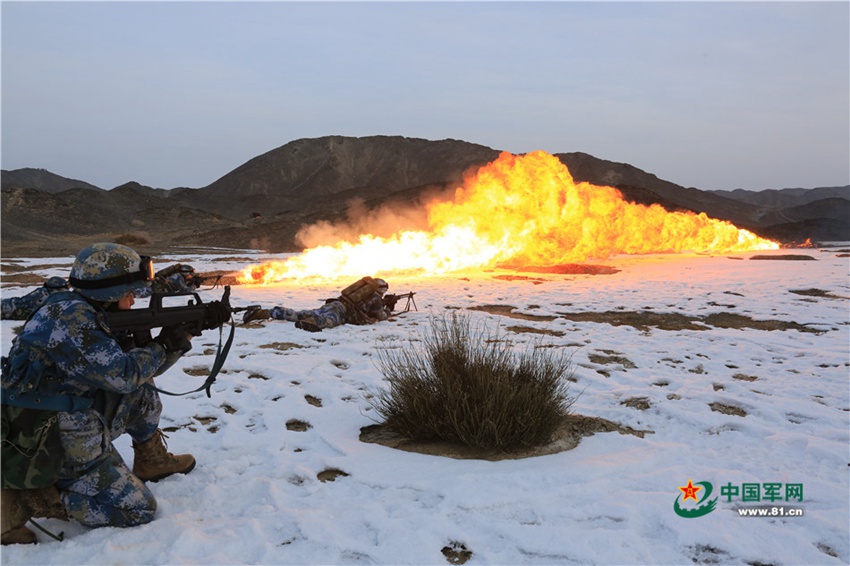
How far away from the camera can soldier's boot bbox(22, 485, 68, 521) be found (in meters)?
3.46

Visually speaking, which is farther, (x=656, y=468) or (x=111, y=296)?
(x=656, y=468)

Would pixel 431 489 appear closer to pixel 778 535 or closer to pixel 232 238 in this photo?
pixel 778 535

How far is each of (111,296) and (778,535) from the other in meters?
4.31

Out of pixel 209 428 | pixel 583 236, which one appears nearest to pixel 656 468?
pixel 209 428

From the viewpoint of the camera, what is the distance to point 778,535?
3.58 m

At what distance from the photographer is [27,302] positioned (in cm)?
403

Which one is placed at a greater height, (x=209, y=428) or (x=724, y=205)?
(x=724, y=205)

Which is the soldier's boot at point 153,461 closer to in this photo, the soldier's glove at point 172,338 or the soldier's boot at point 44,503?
the soldier's boot at point 44,503

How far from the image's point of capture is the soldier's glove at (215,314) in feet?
13.0

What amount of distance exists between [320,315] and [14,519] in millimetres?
7216

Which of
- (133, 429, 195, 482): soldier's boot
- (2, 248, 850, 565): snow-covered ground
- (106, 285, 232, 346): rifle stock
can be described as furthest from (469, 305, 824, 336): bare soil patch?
(106, 285, 232, 346): rifle stock

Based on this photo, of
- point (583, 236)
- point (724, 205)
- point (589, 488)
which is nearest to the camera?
point (589, 488)

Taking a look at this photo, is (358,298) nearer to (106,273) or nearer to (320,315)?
(320,315)

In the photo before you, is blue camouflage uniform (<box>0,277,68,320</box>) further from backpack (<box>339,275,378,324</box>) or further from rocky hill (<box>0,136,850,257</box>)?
rocky hill (<box>0,136,850,257</box>)
